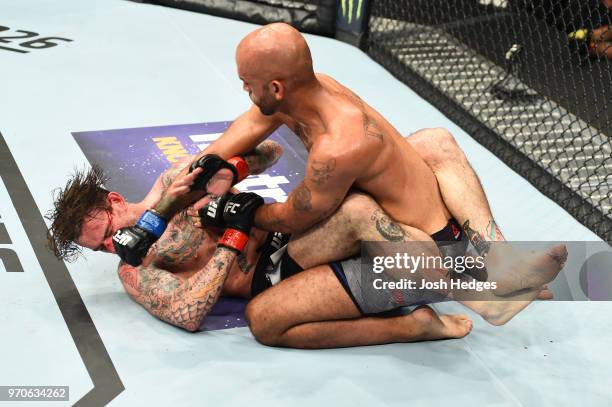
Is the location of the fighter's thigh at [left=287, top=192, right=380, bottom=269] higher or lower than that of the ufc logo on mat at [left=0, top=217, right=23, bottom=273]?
higher

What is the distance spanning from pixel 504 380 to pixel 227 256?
0.98m

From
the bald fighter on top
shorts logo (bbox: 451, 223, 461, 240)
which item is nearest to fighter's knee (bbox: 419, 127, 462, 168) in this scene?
the bald fighter on top

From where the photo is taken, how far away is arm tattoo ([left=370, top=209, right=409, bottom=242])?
295 cm

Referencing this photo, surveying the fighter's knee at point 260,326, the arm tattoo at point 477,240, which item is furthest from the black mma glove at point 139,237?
the arm tattoo at point 477,240

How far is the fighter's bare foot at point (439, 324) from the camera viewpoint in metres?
3.11

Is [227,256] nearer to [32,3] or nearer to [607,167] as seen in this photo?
[607,167]

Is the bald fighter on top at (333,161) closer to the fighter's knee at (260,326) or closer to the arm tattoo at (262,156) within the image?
the arm tattoo at (262,156)

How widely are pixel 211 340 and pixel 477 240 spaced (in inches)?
38.1

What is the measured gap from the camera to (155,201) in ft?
10.7

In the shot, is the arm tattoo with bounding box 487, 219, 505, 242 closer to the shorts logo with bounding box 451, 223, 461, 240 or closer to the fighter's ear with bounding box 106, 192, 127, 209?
the shorts logo with bounding box 451, 223, 461, 240

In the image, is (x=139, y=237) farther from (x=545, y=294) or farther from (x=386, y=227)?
(x=545, y=294)

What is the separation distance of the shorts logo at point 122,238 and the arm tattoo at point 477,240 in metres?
1.14

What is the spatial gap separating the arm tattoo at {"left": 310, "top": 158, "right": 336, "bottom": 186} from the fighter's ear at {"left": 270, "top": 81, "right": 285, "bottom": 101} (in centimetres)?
23

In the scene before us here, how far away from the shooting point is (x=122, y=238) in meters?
2.99
